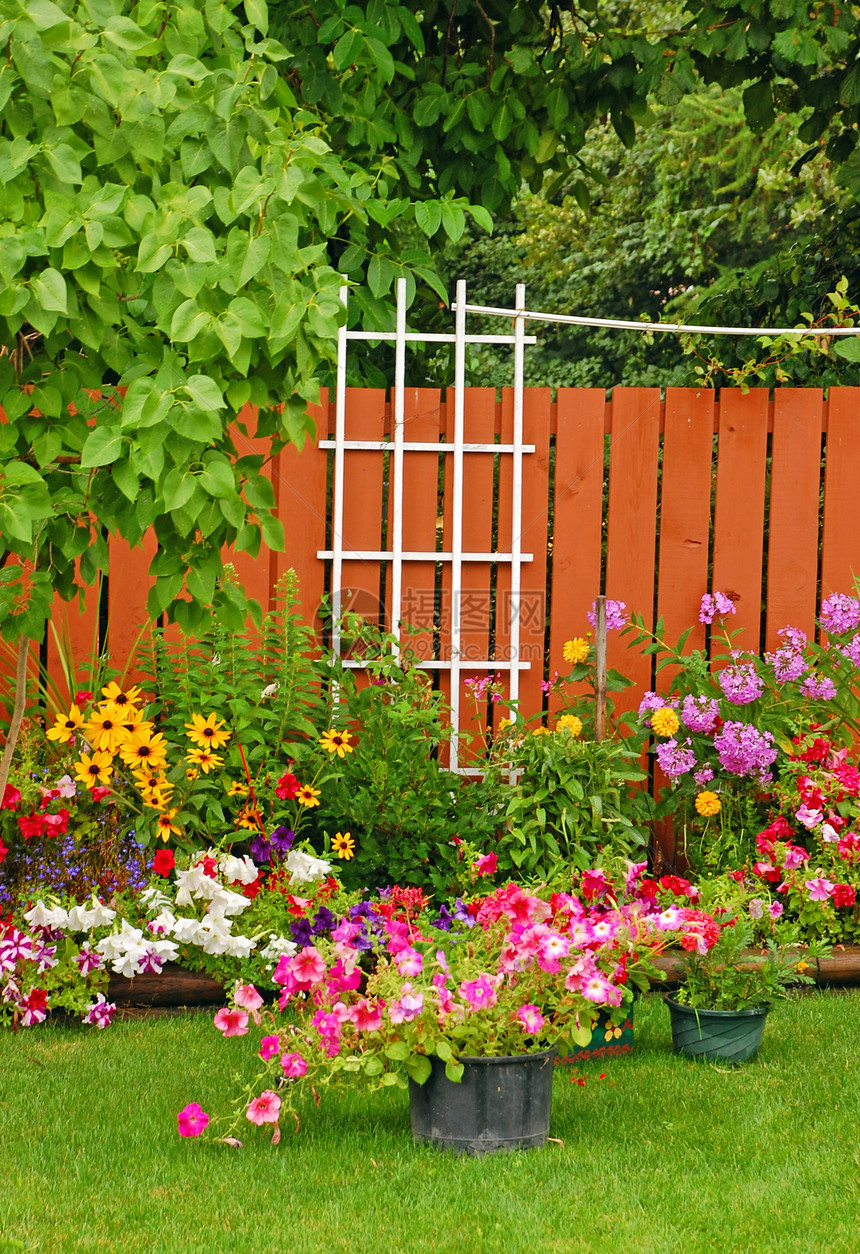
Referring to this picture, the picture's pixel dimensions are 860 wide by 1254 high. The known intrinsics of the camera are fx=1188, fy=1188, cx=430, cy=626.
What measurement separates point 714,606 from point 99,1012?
2.48 m

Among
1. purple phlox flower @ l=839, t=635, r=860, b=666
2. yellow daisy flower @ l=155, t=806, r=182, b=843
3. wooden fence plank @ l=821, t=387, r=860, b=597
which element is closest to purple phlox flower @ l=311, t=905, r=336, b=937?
yellow daisy flower @ l=155, t=806, r=182, b=843

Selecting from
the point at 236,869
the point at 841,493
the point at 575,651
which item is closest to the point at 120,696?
the point at 236,869

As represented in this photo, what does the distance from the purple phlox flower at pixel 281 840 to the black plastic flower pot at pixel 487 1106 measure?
130 centimetres

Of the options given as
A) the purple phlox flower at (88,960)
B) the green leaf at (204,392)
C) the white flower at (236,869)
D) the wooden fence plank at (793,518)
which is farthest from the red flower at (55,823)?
the wooden fence plank at (793,518)

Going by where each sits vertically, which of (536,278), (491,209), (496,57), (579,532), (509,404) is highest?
(536,278)

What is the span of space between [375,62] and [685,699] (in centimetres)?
249

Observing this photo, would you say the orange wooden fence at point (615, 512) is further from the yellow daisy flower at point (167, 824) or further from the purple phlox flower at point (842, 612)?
the yellow daisy flower at point (167, 824)

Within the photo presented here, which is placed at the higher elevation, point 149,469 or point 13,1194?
point 149,469

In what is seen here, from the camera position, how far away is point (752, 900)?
3.19 m

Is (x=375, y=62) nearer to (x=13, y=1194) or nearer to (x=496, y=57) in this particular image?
(x=496, y=57)

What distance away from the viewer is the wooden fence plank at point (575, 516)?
169 inches


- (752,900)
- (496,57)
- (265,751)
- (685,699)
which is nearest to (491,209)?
(496,57)

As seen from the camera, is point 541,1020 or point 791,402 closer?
point 541,1020

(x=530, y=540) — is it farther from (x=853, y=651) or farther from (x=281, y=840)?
(x=281, y=840)
